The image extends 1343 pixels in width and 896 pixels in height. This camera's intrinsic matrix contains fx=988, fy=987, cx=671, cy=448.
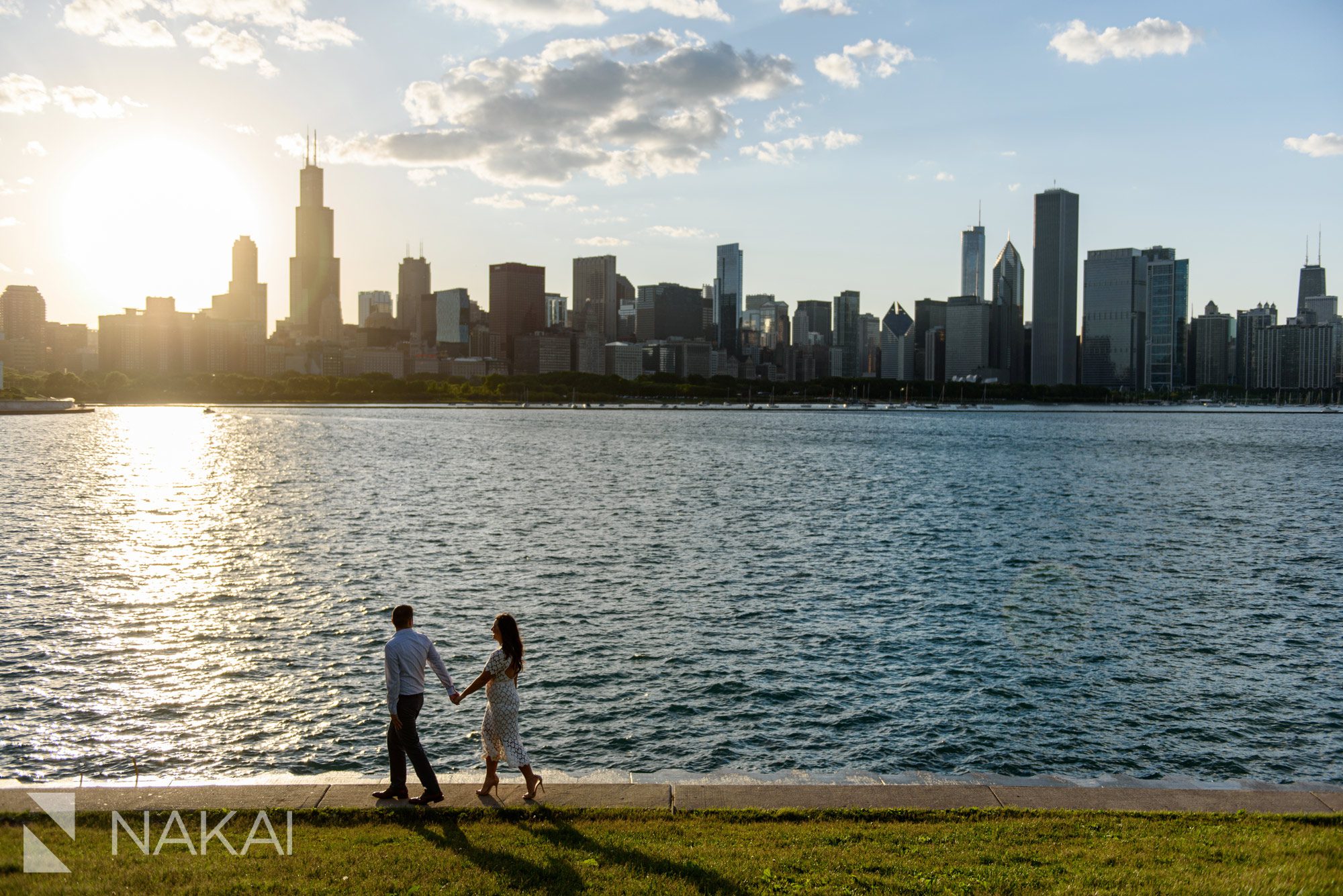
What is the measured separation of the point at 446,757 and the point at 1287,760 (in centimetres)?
1645

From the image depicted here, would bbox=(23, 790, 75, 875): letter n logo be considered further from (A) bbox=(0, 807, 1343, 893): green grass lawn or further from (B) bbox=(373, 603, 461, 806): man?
(B) bbox=(373, 603, 461, 806): man

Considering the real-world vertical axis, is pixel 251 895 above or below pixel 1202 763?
above

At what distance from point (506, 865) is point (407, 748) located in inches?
128

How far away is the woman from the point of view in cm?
1373

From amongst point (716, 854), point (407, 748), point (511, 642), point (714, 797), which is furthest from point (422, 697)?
point (716, 854)

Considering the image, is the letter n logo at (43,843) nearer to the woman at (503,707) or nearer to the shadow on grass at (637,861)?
the woman at (503,707)

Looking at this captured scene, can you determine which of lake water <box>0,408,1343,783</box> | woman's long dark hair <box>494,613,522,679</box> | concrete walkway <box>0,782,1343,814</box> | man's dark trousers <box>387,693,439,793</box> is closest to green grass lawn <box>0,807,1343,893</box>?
concrete walkway <box>0,782,1343,814</box>

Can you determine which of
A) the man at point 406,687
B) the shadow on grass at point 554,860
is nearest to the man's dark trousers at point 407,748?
the man at point 406,687

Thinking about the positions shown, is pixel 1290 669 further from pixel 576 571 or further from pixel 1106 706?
pixel 576 571

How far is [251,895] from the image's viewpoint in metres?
9.94

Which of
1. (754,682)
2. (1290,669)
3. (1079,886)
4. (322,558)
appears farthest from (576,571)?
(1079,886)

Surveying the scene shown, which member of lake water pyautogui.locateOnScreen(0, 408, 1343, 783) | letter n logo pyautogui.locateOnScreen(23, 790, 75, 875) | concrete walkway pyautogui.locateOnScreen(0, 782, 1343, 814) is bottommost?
lake water pyautogui.locateOnScreen(0, 408, 1343, 783)

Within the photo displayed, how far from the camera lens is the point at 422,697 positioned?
Result: 1387cm

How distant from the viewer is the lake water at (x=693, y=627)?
64.7 ft
